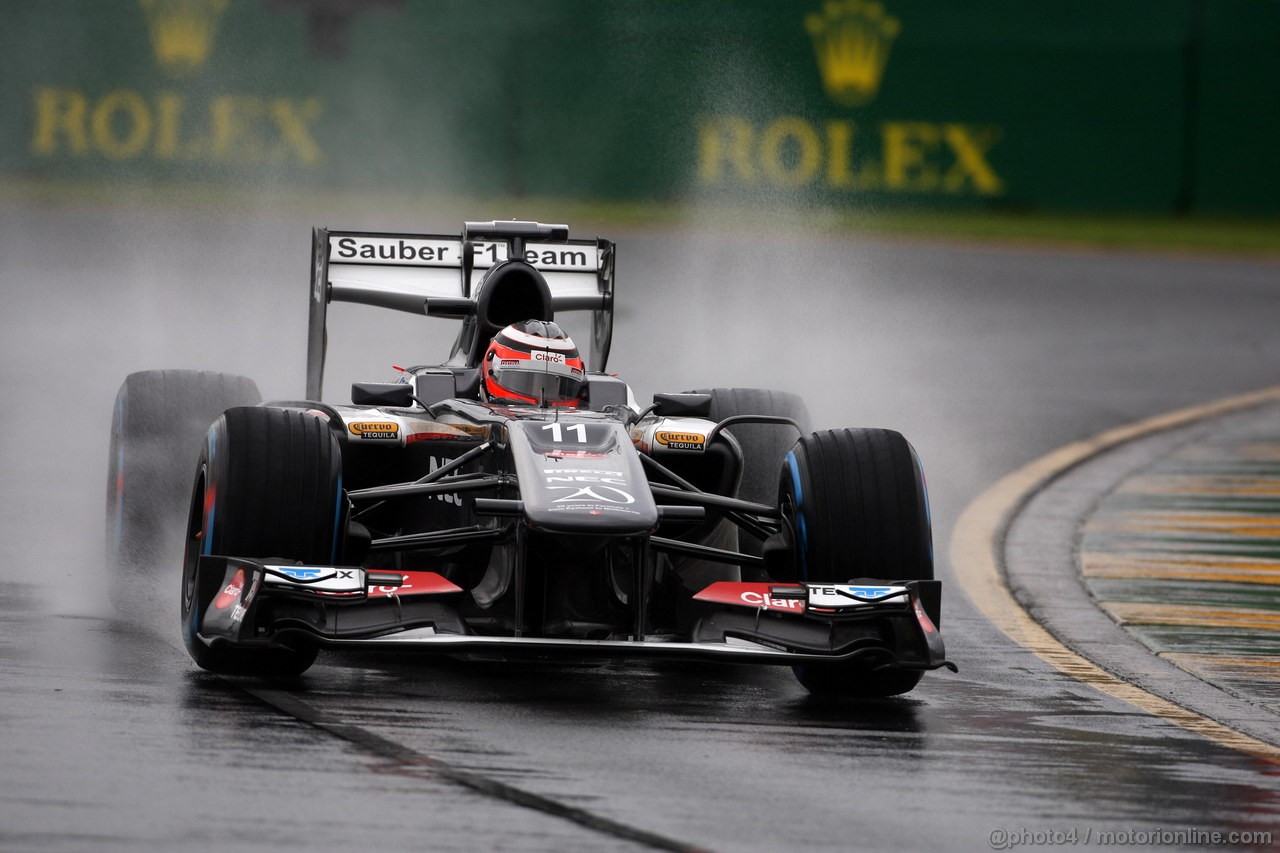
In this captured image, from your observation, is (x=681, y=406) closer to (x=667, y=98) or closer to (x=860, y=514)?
(x=860, y=514)

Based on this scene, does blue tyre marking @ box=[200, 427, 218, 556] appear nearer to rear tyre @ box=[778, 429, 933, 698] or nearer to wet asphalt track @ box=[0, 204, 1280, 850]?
wet asphalt track @ box=[0, 204, 1280, 850]

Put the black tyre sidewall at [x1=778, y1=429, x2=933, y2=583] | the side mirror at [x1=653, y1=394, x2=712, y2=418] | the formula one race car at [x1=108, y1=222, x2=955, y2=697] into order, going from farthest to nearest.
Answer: the side mirror at [x1=653, y1=394, x2=712, y2=418] < the black tyre sidewall at [x1=778, y1=429, x2=933, y2=583] < the formula one race car at [x1=108, y1=222, x2=955, y2=697]

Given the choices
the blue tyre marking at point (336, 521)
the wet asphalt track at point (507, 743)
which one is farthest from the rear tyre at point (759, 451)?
the blue tyre marking at point (336, 521)

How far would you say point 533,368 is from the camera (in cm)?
936

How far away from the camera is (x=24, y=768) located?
6293 millimetres

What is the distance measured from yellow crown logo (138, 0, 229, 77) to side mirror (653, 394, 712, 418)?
16172mm

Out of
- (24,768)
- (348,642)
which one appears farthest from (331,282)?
(24,768)

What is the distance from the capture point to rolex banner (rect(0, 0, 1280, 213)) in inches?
970

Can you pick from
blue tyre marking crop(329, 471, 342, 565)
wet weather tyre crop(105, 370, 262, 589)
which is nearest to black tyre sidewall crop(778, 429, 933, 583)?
blue tyre marking crop(329, 471, 342, 565)

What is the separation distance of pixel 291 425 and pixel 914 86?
21166 mm

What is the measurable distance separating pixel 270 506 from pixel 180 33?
17.6 meters

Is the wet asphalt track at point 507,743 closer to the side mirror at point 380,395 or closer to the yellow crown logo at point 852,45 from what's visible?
the side mirror at point 380,395

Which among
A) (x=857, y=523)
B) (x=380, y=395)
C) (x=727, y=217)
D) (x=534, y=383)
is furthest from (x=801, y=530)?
(x=727, y=217)

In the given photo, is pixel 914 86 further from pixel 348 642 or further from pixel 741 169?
pixel 348 642
